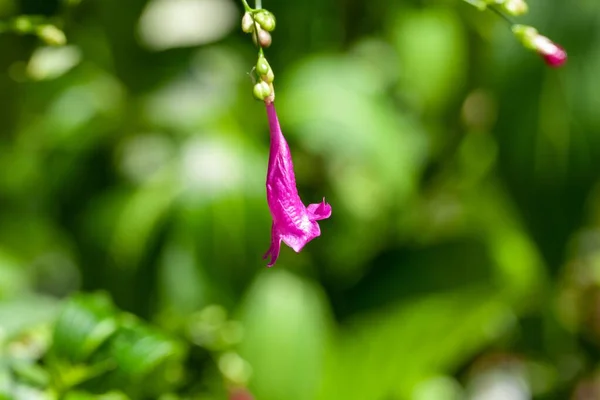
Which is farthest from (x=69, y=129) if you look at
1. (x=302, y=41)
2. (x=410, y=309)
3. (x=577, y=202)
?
(x=577, y=202)

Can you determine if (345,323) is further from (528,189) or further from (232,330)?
(232,330)

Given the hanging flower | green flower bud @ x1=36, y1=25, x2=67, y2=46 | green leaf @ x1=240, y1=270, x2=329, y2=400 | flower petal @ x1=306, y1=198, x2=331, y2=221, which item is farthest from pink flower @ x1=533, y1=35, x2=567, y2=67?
green leaf @ x1=240, y1=270, x2=329, y2=400

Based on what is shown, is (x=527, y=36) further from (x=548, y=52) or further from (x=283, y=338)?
(x=283, y=338)

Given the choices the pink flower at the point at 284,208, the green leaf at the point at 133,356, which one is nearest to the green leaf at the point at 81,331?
the green leaf at the point at 133,356

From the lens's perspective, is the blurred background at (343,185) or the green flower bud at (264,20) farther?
the blurred background at (343,185)

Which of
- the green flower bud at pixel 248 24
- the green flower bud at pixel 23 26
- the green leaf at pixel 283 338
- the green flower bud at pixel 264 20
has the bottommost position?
the green leaf at pixel 283 338

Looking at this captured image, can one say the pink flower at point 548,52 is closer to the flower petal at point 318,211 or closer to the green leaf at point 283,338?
the flower petal at point 318,211

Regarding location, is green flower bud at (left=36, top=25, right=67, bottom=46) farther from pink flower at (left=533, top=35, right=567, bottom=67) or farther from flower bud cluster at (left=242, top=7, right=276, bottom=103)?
pink flower at (left=533, top=35, right=567, bottom=67)
